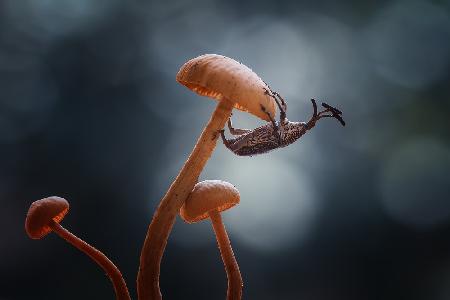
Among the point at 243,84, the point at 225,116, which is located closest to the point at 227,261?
the point at 225,116

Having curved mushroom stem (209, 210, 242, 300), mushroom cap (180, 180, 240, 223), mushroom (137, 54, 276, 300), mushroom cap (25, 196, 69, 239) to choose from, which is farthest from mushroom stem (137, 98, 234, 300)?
mushroom cap (25, 196, 69, 239)

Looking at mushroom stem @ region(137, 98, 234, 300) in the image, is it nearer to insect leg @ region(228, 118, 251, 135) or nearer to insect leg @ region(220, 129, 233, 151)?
insect leg @ region(220, 129, 233, 151)

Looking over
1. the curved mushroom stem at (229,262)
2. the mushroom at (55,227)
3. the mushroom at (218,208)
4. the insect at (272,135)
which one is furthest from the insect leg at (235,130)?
the mushroom at (55,227)

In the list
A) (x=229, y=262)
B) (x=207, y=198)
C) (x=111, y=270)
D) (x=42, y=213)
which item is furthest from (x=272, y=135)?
(x=42, y=213)

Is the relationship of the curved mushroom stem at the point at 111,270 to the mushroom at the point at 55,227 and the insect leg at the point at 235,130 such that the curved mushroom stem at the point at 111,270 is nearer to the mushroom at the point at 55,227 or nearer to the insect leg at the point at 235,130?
the mushroom at the point at 55,227

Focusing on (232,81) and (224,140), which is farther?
(224,140)

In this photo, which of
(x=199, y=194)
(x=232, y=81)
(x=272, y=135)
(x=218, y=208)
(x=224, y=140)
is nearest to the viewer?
(x=232, y=81)

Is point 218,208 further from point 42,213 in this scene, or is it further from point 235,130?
point 42,213

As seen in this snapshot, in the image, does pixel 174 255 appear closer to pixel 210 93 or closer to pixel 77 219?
pixel 77 219
